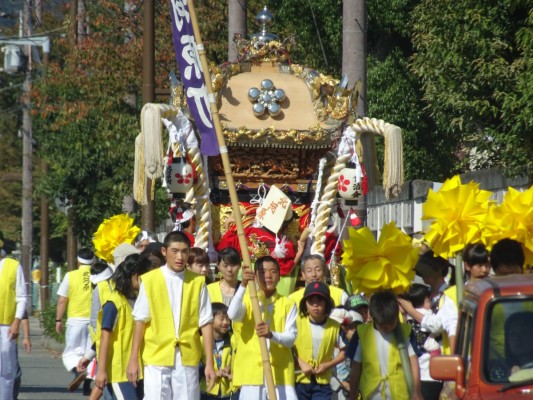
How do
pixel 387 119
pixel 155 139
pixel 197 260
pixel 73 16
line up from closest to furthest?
pixel 197 260
pixel 155 139
pixel 387 119
pixel 73 16

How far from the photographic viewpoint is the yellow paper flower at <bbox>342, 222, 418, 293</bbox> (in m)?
9.89

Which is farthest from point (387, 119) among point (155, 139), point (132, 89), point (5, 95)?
point (5, 95)

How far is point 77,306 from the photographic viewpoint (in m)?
17.5

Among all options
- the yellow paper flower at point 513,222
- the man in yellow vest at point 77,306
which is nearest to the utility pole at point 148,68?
the man in yellow vest at point 77,306

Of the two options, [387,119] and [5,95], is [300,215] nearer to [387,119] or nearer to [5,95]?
[387,119]

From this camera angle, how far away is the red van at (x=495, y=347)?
6.98m

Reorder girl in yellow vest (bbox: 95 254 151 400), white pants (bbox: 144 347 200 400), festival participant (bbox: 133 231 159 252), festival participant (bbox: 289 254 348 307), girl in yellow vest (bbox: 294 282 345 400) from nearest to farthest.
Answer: white pants (bbox: 144 347 200 400)
girl in yellow vest (bbox: 294 282 345 400)
girl in yellow vest (bbox: 95 254 151 400)
festival participant (bbox: 289 254 348 307)
festival participant (bbox: 133 231 159 252)

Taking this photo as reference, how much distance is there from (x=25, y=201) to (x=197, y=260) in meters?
30.0

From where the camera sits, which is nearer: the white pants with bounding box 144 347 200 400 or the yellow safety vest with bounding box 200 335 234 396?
the white pants with bounding box 144 347 200 400

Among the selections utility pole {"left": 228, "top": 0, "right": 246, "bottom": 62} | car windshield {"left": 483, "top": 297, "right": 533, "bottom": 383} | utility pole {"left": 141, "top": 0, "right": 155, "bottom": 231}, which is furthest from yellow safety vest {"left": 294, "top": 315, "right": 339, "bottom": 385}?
utility pole {"left": 141, "top": 0, "right": 155, "bottom": 231}

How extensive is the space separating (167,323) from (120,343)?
0.90m

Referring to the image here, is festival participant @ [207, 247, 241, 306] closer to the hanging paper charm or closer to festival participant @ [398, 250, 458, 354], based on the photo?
festival participant @ [398, 250, 458, 354]

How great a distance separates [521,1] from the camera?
1454cm

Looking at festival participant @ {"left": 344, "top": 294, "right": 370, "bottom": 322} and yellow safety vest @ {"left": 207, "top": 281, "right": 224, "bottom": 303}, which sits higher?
yellow safety vest @ {"left": 207, "top": 281, "right": 224, "bottom": 303}
